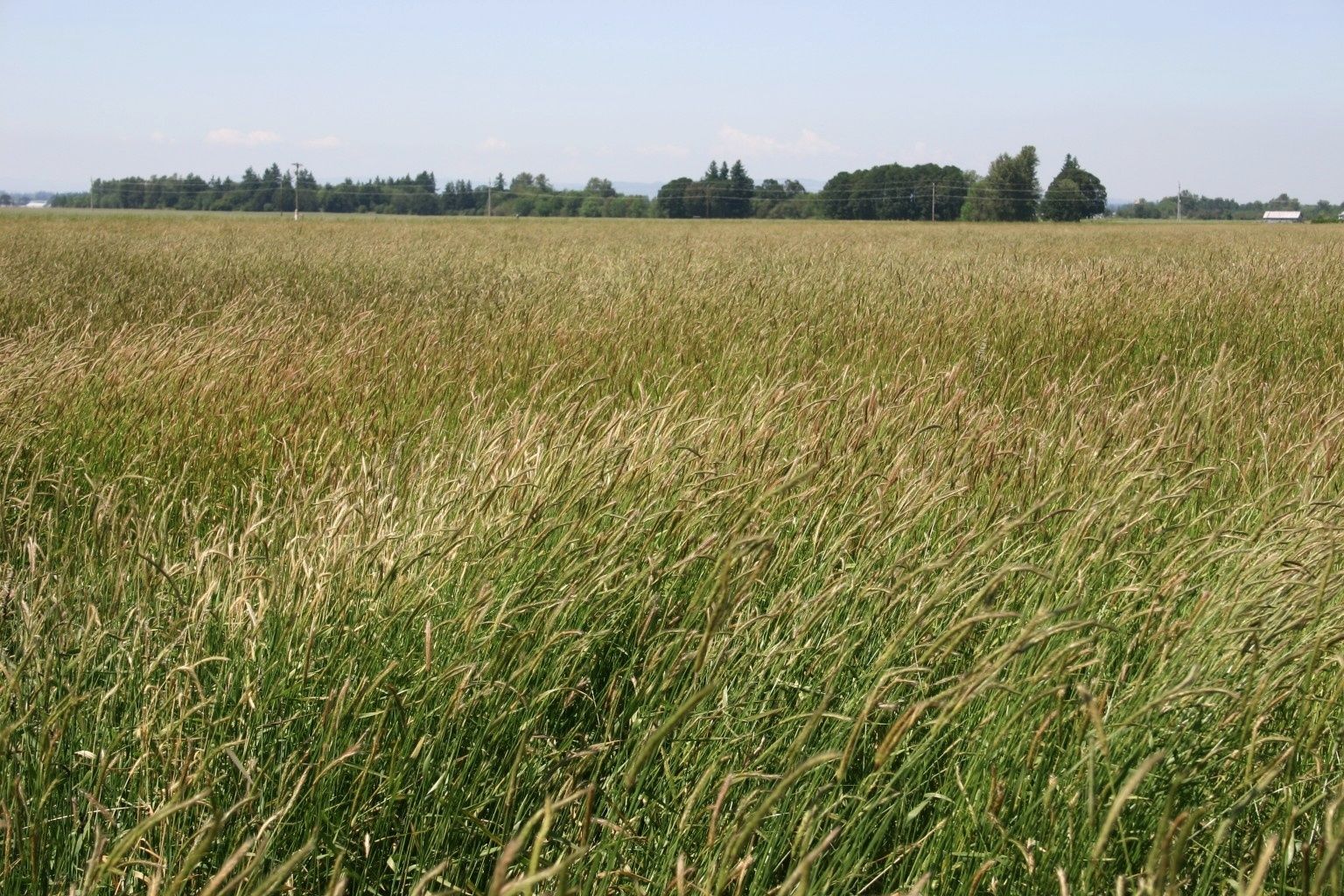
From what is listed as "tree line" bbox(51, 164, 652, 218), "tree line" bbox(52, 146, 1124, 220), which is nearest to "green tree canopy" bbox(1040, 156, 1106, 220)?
"tree line" bbox(52, 146, 1124, 220)

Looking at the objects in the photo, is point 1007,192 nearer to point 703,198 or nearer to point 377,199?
point 703,198

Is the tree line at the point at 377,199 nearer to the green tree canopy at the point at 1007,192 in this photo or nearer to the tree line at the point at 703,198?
the tree line at the point at 703,198

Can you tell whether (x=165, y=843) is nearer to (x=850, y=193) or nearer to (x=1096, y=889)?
(x=1096, y=889)

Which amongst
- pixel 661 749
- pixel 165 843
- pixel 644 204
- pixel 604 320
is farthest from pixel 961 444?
pixel 644 204

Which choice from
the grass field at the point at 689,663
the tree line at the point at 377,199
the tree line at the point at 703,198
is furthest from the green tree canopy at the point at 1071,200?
the grass field at the point at 689,663

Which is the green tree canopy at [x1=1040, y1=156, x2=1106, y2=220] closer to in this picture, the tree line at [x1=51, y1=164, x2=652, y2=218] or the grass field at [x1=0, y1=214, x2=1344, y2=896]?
the tree line at [x1=51, y1=164, x2=652, y2=218]

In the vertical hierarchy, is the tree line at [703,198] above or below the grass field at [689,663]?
above

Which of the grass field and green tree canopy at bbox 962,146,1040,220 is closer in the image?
the grass field

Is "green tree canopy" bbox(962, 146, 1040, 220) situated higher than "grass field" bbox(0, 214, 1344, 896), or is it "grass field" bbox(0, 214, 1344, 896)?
"green tree canopy" bbox(962, 146, 1040, 220)

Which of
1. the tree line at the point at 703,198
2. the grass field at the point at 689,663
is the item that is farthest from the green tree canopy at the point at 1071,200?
the grass field at the point at 689,663

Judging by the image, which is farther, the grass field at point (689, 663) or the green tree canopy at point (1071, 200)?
the green tree canopy at point (1071, 200)

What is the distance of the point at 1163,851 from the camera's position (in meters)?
1.03

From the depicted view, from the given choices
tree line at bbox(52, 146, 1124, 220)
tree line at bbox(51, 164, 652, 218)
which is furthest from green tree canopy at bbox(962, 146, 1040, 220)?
tree line at bbox(51, 164, 652, 218)

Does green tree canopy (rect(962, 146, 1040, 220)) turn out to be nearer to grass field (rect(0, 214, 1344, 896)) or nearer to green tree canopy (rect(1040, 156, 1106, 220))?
green tree canopy (rect(1040, 156, 1106, 220))
